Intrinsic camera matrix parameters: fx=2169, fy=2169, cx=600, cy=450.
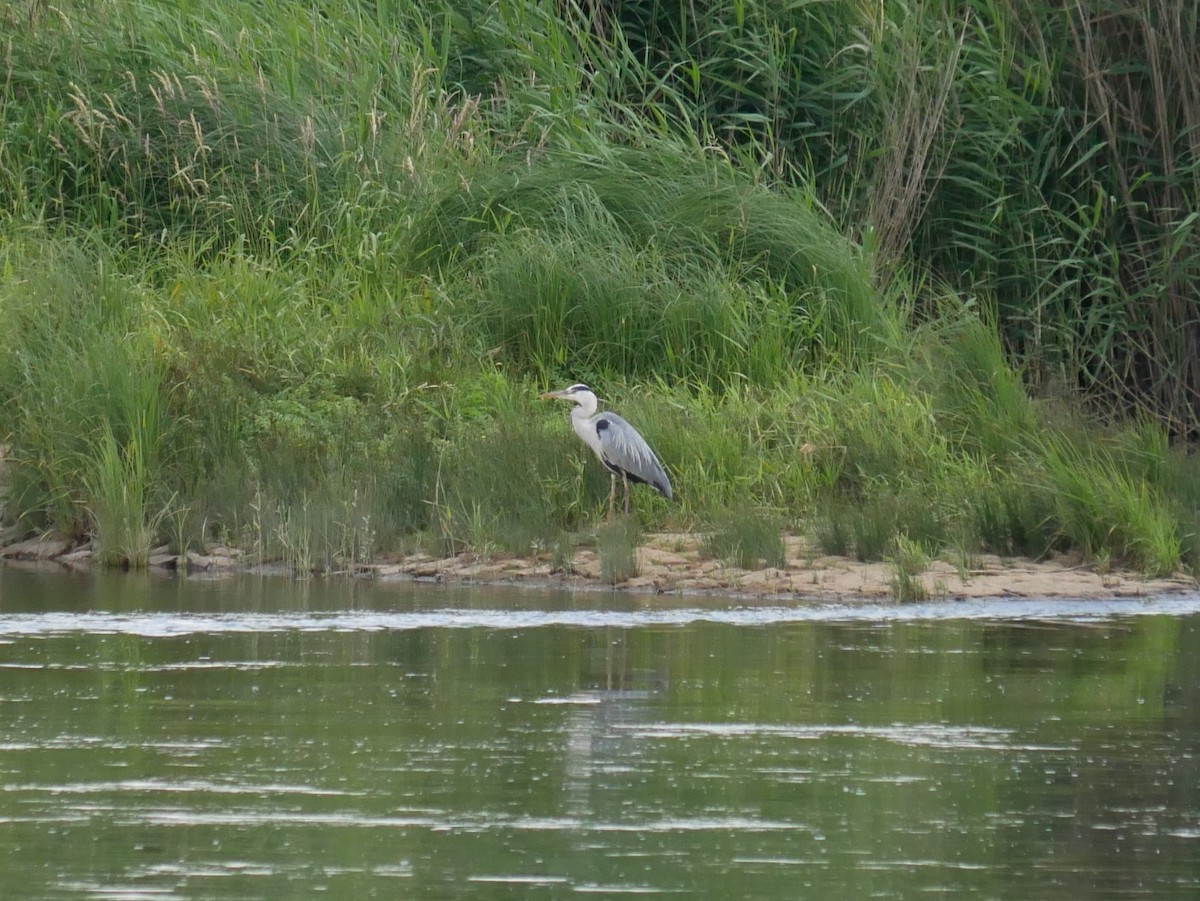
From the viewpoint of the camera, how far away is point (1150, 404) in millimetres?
12844

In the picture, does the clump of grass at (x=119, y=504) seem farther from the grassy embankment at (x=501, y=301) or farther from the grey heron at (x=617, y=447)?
the grey heron at (x=617, y=447)

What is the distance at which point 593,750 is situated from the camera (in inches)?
219

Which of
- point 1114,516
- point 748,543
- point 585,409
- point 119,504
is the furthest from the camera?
point 585,409

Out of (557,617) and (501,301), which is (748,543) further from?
(501,301)

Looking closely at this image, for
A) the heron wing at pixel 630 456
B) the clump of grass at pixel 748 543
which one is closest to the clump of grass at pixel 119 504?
the heron wing at pixel 630 456

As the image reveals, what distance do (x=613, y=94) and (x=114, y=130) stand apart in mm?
3196

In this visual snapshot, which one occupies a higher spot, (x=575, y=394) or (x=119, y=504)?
(x=575, y=394)

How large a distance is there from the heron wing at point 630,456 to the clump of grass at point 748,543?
0.49m

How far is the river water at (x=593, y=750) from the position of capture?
4348 mm

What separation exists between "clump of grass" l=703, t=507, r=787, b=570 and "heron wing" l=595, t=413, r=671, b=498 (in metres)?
0.49

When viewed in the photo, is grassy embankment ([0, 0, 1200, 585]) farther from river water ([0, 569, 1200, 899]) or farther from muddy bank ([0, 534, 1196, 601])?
river water ([0, 569, 1200, 899])

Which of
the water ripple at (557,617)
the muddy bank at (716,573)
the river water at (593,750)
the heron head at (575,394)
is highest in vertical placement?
the heron head at (575,394)

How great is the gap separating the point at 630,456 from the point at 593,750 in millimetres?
4506

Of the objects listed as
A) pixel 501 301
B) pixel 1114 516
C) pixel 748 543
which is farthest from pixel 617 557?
pixel 501 301
